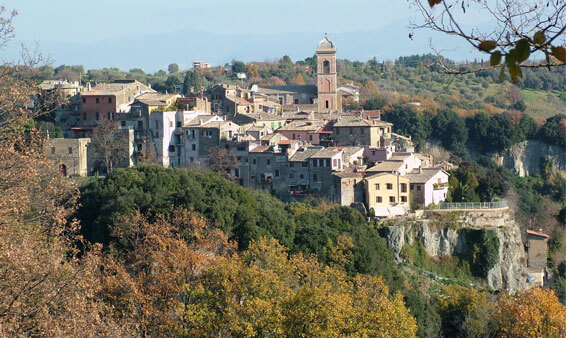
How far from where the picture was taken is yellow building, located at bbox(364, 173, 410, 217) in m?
41.5

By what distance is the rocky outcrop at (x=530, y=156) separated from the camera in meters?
60.8

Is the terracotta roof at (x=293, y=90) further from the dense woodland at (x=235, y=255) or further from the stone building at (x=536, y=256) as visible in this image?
the stone building at (x=536, y=256)

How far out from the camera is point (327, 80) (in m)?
58.7

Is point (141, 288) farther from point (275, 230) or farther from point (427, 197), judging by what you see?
point (427, 197)

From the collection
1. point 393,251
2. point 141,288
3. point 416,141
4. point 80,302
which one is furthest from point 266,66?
point 80,302

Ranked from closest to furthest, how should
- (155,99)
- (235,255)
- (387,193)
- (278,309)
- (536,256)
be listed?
(278,309) → (235,255) → (387,193) → (536,256) → (155,99)

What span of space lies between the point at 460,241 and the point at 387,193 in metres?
3.72

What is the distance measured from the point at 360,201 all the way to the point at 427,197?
2966 mm

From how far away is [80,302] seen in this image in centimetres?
1423

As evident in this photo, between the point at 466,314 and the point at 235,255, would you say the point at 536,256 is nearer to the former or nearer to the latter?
the point at 466,314

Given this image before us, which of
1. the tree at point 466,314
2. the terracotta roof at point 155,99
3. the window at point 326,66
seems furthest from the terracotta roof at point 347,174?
the window at point 326,66

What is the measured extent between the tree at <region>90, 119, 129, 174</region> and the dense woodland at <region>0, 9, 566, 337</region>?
636cm

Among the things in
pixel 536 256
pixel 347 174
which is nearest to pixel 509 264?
pixel 536 256

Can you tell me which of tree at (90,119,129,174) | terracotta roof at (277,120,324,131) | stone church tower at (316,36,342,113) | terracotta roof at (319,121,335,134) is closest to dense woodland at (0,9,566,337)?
stone church tower at (316,36,342,113)
